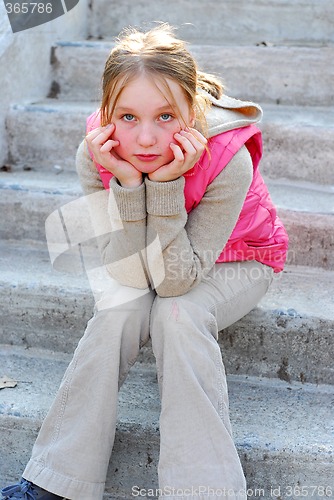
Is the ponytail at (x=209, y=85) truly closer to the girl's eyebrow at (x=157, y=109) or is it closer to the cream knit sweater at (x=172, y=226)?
the cream knit sweater at (x=172, y=226)

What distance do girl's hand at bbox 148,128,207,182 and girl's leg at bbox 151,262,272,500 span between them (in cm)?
32

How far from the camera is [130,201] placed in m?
1.76

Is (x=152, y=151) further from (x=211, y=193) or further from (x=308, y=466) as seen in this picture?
(x=308, y=466)

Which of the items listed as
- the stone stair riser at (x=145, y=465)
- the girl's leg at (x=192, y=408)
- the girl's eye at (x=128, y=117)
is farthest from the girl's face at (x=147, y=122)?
the stone stair riser at (x=145, y=465)

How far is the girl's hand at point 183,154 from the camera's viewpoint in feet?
5.58

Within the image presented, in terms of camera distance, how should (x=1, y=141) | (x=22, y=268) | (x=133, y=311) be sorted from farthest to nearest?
(x=1, y=141) → (x=22, y=268) → (x=133, y=311)

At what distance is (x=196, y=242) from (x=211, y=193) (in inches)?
5.5

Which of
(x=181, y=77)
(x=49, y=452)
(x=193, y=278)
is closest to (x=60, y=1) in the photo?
(x=181, y=77)

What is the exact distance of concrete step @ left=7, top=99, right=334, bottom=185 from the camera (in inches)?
103

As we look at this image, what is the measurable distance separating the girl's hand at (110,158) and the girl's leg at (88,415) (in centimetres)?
33

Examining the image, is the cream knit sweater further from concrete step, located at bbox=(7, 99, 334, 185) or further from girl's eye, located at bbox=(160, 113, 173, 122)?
concrete step, located at bbox=(7, 99, 334, 185)

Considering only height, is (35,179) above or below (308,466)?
above

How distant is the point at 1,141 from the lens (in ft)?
9.22

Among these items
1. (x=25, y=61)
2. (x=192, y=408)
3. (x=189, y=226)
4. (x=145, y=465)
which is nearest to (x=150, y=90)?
(x=189, y=226)
